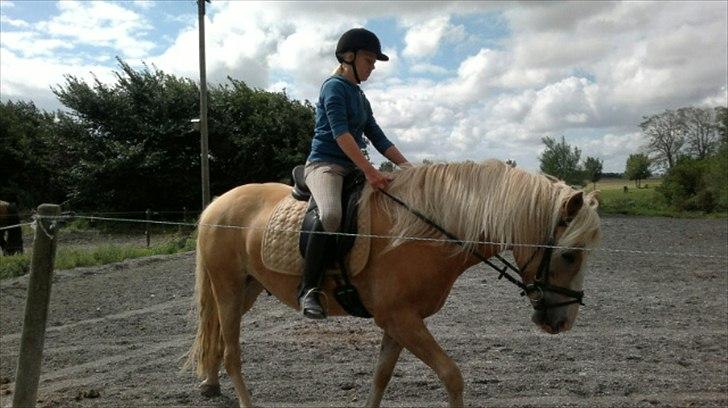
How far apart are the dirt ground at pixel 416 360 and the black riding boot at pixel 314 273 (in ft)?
4.22

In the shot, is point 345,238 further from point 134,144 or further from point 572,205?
point 134,144

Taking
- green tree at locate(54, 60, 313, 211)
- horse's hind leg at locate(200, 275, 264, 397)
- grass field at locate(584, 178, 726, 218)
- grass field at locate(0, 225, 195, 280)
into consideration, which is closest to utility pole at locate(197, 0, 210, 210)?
grass field at locate(0, 225, 195, 280)

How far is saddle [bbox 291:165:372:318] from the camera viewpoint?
374cm

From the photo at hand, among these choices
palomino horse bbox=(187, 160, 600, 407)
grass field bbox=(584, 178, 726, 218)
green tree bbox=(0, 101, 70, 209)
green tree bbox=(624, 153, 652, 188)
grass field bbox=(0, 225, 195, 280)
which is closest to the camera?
palomino horse bbox=(187, 160, 600, 407)

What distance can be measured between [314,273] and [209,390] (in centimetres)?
187

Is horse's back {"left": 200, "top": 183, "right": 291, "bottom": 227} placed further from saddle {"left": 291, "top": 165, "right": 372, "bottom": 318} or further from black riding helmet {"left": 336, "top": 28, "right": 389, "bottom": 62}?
black riding helmet {"left": 336, "top": 28, "right": 389, "bottom": 62}

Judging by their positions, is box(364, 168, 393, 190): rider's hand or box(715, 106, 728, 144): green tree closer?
box(364, 168, 393, 190): rider's hand

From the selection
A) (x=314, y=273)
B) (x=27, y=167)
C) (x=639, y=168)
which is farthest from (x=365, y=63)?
(x=639, y=168)

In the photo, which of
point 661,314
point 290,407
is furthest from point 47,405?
point 661,314

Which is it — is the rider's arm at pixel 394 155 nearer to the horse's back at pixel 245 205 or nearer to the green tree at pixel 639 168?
the horse's back at pixel 245 205

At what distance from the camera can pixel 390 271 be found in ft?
11.7

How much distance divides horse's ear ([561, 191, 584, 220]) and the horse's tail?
292 cm

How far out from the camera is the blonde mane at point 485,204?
3.38 m

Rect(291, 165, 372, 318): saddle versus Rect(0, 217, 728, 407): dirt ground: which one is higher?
Rect(291, 165, 372, 318): saddle
